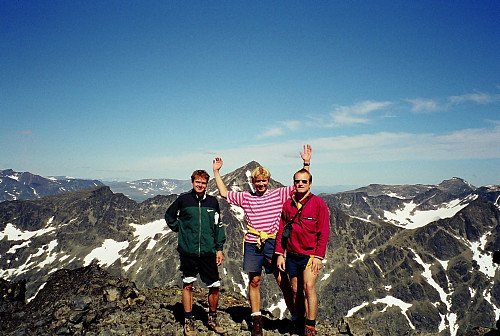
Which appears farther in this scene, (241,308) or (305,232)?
(241,308)

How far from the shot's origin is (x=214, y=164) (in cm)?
1055

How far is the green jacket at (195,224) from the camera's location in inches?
366

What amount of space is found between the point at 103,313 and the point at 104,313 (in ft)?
0.17

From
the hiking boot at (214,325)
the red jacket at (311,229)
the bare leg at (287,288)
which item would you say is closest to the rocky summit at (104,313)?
the hiking boot at (214,325)

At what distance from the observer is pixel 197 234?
9.28m

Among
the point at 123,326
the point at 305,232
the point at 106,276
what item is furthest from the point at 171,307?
the point at 305,232

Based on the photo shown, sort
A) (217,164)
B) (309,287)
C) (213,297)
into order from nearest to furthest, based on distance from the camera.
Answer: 1. (309,287)
2. (213,297)
3. (217,164)

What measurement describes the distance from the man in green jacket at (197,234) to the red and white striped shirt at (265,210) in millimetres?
928

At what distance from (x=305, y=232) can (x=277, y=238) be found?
0.87 meters

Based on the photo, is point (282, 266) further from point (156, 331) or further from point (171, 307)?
point (171, 307)

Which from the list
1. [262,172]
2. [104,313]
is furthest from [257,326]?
[104,313]

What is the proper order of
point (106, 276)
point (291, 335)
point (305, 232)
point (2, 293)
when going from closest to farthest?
point (305, 232) → point (291, 335) → point (2, 293) → point (106, 276)

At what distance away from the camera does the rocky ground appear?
1039 centimetres

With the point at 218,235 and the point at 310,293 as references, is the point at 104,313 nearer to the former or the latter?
the point at 218,235
